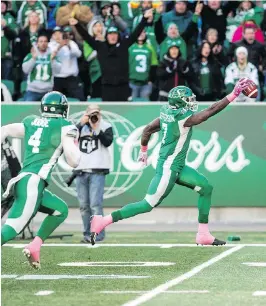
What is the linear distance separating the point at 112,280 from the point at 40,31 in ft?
35.8

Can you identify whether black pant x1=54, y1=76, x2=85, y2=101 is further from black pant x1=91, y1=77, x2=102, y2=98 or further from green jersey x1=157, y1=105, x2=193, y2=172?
green jersey x1=157, y1=105, x2=193, y2=172

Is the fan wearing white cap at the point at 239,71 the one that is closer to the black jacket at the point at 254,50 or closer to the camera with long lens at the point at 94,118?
the black jacket at the point at 254,50

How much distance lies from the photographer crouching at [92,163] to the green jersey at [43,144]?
4.58m

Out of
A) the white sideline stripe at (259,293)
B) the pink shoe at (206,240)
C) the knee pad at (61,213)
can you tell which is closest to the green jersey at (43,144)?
the knee pad at (61,213)

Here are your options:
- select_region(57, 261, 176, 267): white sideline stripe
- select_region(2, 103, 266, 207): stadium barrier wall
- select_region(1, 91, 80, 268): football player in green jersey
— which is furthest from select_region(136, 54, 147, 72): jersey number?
select_region(1, 91, 80, 268): football player in green jersey

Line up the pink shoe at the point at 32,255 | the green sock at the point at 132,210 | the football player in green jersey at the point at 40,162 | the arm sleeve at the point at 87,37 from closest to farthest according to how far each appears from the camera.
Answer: the football player in green jersey at the point at 40,162
the pink shoe at the point at 32,255
the green sock at the point at 132,210
the arm sleeve at the point at 87,37

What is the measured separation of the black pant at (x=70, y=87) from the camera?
20.3 m

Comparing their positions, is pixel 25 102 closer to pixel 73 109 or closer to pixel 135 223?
pixel 73 109

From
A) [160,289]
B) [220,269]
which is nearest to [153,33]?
[220,269]

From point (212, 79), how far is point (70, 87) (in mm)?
2497

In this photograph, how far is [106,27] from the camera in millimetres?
21438

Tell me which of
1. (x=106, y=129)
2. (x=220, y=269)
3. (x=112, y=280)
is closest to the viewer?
(x=112, y=280)

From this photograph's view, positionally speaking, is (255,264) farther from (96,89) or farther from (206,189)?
(96,89)

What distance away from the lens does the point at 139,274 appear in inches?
457
